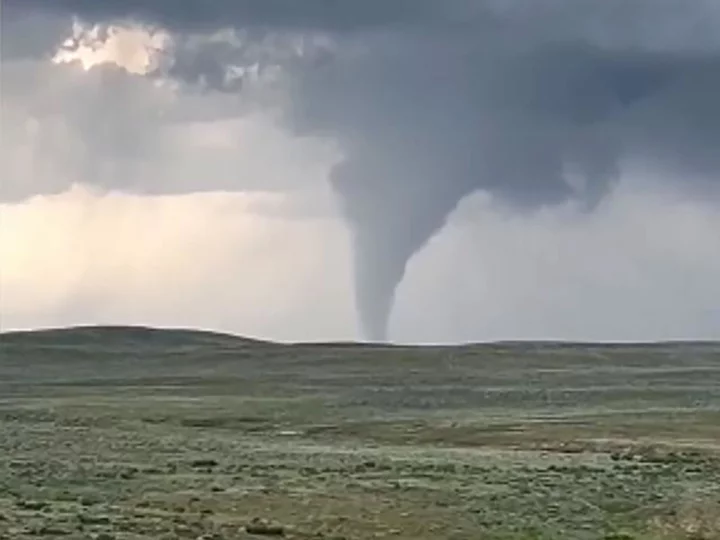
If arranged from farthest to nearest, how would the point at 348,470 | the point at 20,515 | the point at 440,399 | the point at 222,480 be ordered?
the point at 440,399
the point at 348,470
the point at 222,480
the point at 20,515

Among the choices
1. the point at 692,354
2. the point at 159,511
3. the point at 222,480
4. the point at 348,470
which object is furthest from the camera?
the point at 692,354

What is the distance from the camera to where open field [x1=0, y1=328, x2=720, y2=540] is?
110ft

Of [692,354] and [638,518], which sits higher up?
[692,354]

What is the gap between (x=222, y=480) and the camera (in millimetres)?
40531

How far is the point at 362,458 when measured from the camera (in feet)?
158

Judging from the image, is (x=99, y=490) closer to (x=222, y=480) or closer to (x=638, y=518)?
(x=222, y=480)

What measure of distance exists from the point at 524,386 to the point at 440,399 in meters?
16.9

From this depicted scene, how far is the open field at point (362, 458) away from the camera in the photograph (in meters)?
33.6

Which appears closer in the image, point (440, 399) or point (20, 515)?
point (20, 515)

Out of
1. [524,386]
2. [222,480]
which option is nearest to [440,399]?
[524,386]

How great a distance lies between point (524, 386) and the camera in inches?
4267

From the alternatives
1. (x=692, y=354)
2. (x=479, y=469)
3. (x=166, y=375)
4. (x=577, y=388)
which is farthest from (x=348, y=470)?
(x=692, y=354)

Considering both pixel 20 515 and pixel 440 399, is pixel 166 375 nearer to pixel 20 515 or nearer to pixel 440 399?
pixel 440 399

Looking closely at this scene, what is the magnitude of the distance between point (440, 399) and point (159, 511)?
6065 cm
